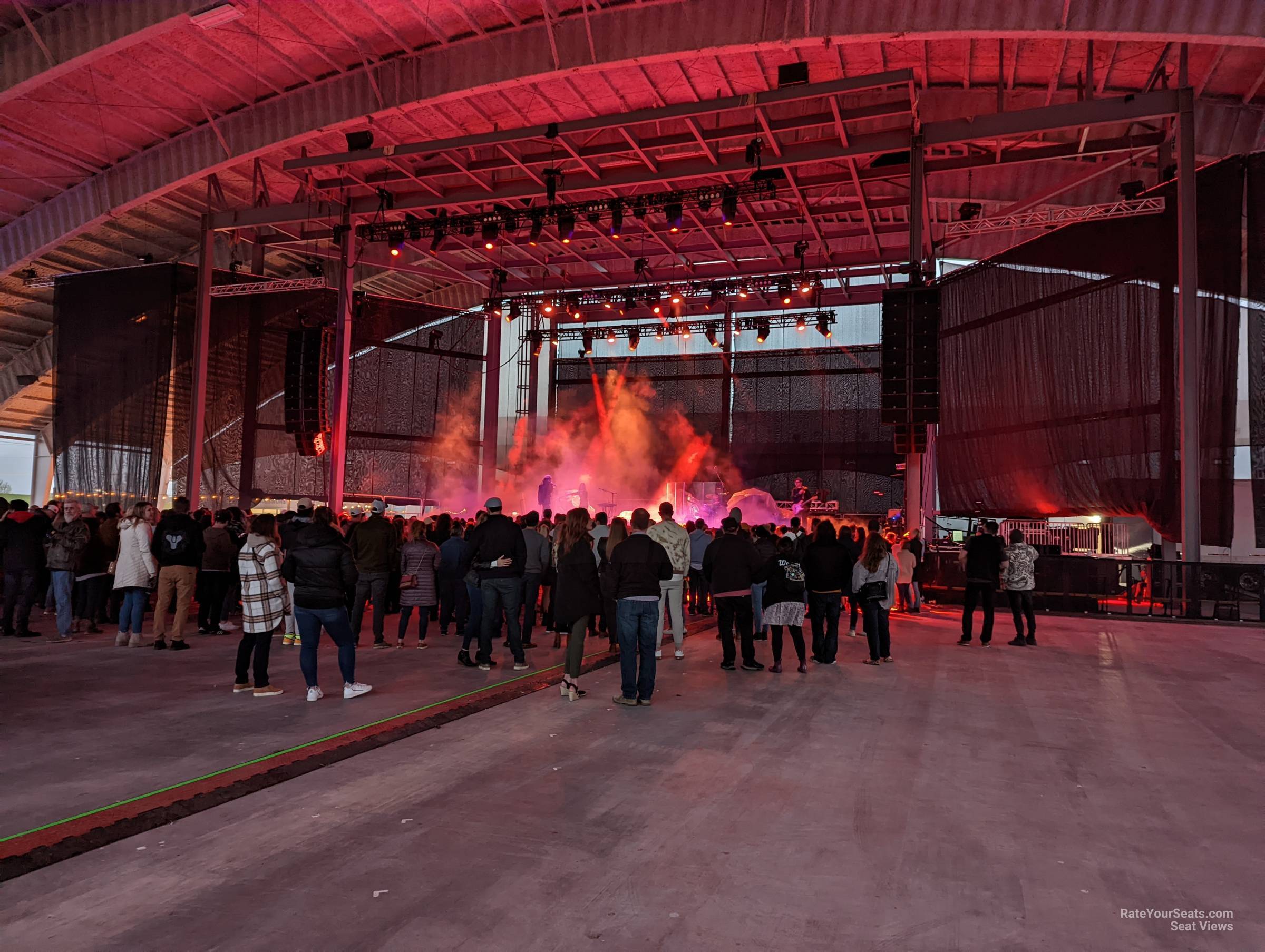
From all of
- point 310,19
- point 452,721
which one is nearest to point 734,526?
point 452,721

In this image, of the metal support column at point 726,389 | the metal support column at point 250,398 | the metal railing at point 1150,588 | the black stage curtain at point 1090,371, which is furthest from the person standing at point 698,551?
the metal support column at point 250,398

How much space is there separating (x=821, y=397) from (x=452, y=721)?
70.7 ft

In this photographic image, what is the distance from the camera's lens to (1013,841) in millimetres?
3533

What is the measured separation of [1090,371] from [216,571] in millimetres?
15278

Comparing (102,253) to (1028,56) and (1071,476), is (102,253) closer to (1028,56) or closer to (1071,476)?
(1028,56)

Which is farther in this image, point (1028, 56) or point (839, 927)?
point (1028, 56)

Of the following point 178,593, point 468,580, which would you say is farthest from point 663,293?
point 178,593

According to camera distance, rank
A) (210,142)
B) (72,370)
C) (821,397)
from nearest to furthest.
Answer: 1. (210,142)
2. (72,370)
3. (821,397)

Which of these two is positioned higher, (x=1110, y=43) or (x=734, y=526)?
(x=1110, y=43)

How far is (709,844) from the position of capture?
342 cm

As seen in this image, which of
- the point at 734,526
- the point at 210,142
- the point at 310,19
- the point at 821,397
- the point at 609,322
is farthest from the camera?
the point at 609,322

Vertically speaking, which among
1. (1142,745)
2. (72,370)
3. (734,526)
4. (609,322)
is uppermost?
(609,322)

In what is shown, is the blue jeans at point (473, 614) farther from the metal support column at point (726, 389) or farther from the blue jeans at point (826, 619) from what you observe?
the metal support column at point (726, 389)

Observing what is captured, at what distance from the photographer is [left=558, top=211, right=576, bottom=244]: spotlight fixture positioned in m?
16.7
